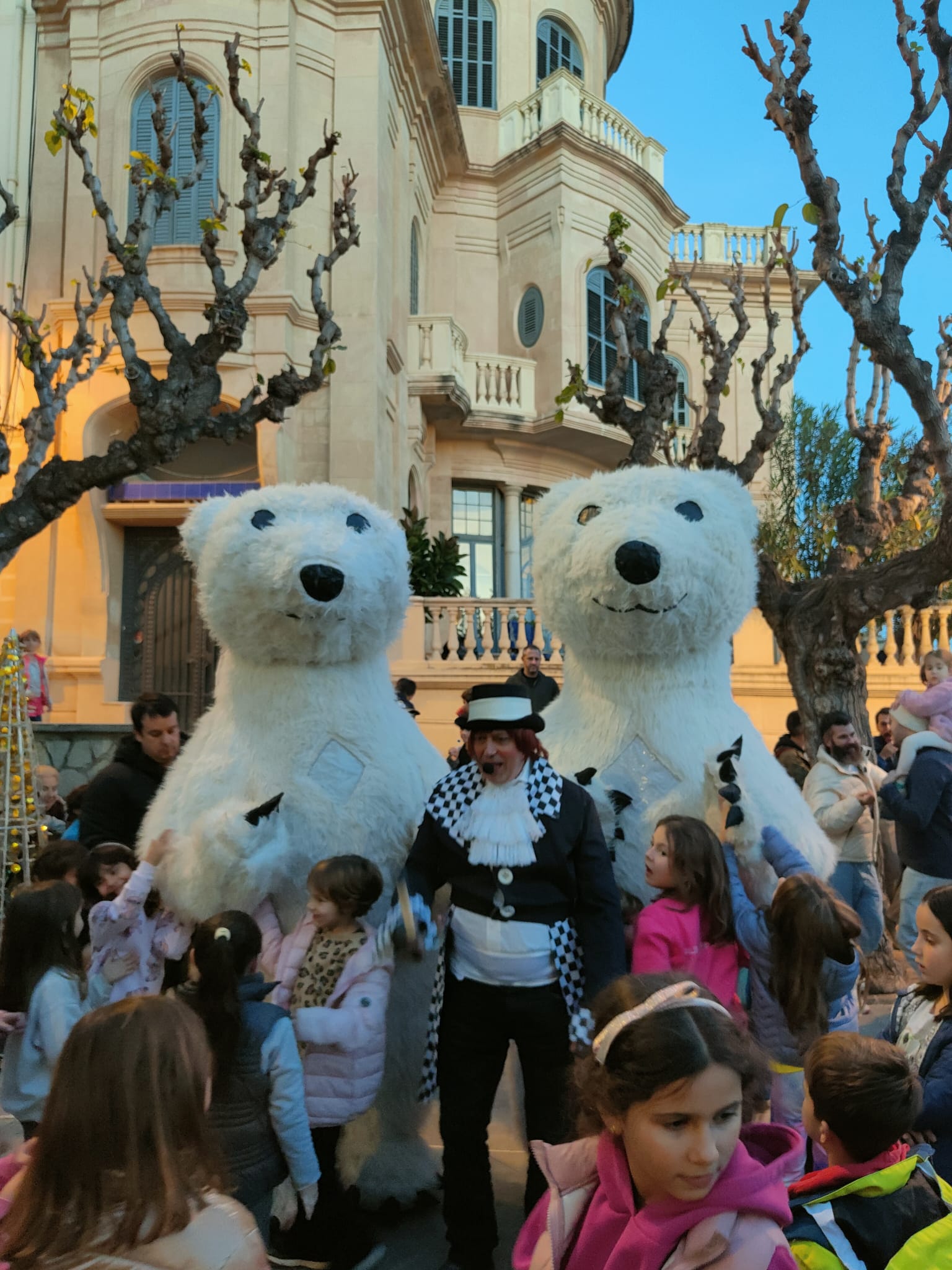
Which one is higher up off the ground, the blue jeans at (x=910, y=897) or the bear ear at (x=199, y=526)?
the bear ear at (x=199, y=526)

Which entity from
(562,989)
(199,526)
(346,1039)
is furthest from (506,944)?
(199,526)

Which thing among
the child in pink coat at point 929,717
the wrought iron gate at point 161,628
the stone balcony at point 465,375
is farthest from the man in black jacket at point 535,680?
the stone balcony at point 465,375

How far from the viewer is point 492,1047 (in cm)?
289

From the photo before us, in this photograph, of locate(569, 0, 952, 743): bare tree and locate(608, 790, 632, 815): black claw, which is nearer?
locate(608, 790, 632, 815): black claw

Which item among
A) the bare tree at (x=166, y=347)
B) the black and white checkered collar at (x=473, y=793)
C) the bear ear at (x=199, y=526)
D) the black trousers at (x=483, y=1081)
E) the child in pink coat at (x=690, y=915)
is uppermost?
the bare tree at (x=166, y=347)

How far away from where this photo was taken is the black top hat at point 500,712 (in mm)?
2947

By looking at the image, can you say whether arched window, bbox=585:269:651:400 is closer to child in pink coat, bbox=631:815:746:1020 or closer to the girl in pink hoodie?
child in pink coat, bbox=631:815:746:1020

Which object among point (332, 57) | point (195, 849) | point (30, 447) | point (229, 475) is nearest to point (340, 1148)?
point (195, 849)

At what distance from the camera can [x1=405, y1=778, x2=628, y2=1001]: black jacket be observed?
2867mm

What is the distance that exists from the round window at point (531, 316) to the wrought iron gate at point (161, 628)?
7877 mm

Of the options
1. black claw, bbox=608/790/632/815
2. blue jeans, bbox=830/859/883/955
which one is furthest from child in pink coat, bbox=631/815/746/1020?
blue jeans, bbox=830/859/883/955

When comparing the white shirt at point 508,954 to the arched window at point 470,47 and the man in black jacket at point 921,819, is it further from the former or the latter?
the arched window at point 470,47

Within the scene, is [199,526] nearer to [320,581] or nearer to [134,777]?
[320,581]

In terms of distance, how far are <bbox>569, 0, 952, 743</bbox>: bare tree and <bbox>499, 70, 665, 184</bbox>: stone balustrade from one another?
28.3 ft
